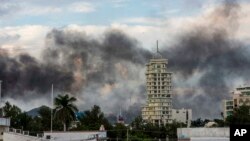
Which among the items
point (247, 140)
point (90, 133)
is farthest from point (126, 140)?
point (247, 140)

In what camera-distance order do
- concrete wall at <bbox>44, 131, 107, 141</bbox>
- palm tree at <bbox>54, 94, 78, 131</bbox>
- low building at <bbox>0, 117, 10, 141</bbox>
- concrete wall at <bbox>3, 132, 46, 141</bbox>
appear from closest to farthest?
concrete wall at <bbox>3, 132, 46, 141</bbox>, low building at <bbox>0, 117, 10, 141</bbox>, concrete wall at <bbox>44, 131, 107, 141</bbox>, palm tree at <bbox>54, 94, 78, 131</bbox>

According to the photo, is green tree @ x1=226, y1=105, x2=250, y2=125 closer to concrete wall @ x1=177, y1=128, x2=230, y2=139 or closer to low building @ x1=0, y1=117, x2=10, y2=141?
concrete wall @ x1=177, y1=128, x2=230, y2=139

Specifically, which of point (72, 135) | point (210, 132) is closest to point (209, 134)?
point (210, 132)

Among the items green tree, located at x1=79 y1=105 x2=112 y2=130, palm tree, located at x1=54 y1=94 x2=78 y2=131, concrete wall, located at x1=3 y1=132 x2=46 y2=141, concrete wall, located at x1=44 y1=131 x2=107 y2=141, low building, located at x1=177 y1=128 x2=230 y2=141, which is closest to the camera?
low building, located at x1=177 y1=128 x2=230 y2=141

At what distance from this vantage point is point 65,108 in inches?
4466

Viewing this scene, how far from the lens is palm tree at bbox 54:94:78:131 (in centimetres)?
11231

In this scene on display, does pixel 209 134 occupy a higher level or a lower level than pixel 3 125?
lower

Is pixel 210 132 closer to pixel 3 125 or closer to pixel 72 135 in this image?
pixel 72 135

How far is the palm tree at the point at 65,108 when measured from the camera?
368 ft

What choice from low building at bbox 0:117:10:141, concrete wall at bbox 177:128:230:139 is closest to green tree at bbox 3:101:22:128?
low building at bbox 0:117:10:141

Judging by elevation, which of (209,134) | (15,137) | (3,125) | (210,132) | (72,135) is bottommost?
(15,137)

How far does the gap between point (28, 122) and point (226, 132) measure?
72242 mm

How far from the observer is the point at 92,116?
148m

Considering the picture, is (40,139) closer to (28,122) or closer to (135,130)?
(28,122)
